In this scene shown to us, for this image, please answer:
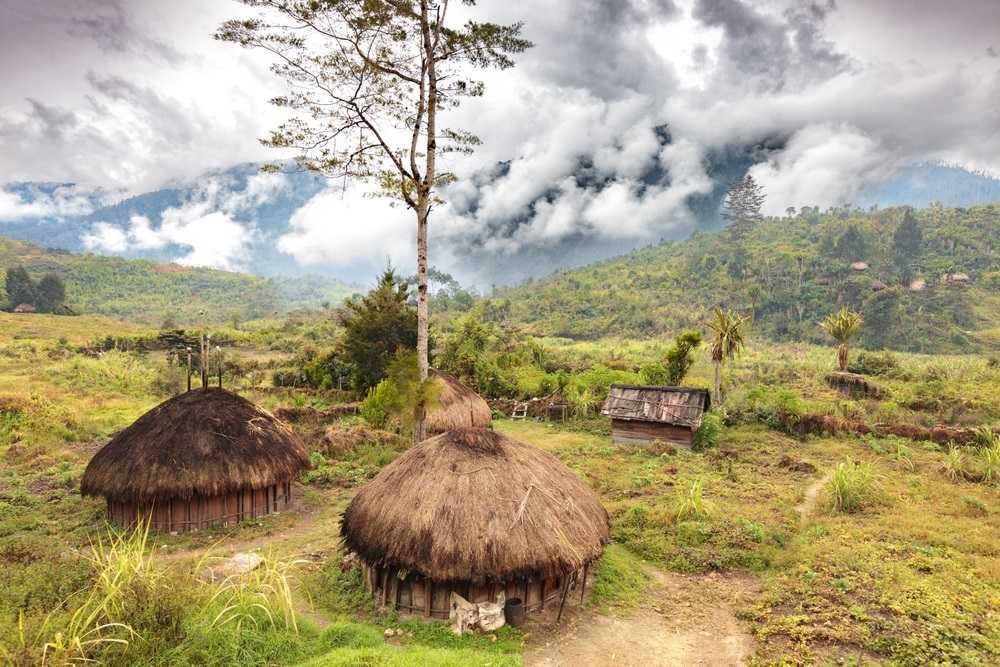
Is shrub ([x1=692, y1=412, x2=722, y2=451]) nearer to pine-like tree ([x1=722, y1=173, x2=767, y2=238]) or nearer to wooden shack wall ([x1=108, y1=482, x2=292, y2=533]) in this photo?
wooden shack wall ([x1=108, y1=482, x2=292, y2=533])

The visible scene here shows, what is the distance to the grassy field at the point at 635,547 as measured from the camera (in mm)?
5984

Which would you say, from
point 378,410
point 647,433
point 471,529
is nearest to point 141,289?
point 378,410

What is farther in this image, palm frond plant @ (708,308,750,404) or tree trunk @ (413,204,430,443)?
palm frond plant @ (708,308,750,404)

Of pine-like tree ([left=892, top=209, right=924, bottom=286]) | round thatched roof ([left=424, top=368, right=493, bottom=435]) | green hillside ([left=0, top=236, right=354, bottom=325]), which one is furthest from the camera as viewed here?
green hillside ([left=0, top=236, right=354, bottom=325])

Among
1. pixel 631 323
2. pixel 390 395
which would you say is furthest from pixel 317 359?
pixel 631 323

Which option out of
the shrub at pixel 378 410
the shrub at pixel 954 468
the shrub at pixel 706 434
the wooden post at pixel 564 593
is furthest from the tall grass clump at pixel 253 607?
the shrub at pixel 954 468

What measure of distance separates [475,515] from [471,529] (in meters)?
0.24

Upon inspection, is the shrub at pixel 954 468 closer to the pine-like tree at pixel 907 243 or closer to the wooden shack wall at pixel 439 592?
the wooden shack wall at pixel 439 592

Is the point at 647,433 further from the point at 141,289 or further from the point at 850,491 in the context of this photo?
the point at 141,289

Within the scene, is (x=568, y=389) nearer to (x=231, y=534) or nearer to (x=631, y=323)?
(x=231, y=534)

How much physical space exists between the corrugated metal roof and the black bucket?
13.4 metres

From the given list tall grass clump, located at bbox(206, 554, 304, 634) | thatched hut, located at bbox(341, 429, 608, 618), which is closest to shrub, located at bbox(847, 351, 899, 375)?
thatched hut, located at bbox(341, 429, 608, 618)

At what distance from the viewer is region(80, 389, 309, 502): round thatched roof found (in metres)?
11.7

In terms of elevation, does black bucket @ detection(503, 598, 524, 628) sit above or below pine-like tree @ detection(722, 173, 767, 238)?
below
